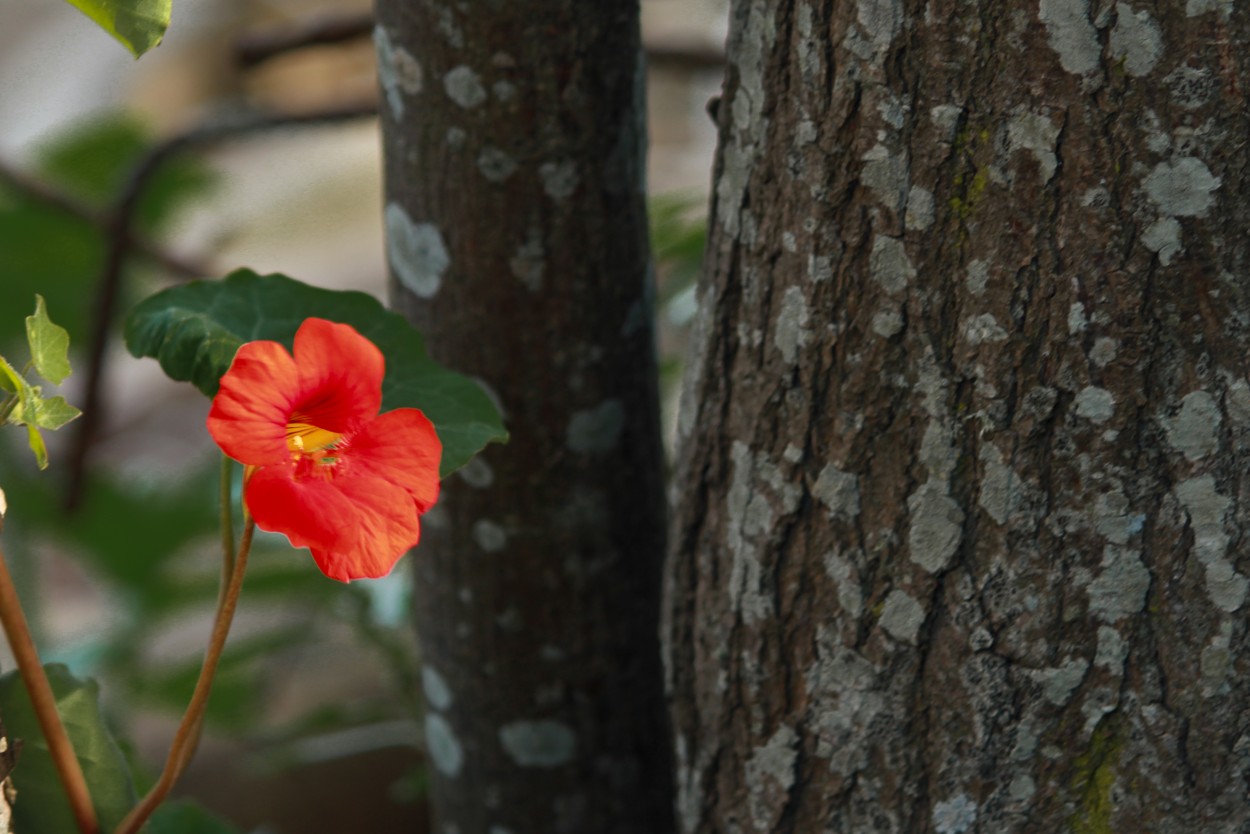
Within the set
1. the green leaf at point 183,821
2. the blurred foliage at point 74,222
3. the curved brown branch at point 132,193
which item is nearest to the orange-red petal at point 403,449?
the green leaf at point 183,821

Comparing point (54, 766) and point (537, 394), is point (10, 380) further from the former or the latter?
point (537, 394)

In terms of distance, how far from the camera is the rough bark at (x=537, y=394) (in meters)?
0.71

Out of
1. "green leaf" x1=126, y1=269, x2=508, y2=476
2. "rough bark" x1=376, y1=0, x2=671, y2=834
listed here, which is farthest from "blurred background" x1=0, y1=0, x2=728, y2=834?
"green leaf" x1=126, y1=269, x2=508, y2=476

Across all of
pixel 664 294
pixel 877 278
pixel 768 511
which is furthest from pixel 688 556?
pixel 664 294

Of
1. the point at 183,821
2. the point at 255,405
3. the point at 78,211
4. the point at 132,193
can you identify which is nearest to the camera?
the point at 255,405

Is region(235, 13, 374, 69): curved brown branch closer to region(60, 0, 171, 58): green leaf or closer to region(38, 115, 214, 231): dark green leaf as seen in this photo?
region(60, 0, 171, 58): green leaf

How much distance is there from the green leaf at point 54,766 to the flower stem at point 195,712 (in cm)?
2

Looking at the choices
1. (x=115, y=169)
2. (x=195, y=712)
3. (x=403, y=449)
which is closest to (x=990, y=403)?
(x=403, y=449)

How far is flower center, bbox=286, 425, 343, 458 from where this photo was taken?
0.50 metres

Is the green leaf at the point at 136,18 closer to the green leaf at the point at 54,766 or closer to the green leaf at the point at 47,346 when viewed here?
the green leaf at the point at 47,346

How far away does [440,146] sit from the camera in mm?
724

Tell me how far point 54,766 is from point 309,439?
24cm

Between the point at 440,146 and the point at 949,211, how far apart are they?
1.08ft

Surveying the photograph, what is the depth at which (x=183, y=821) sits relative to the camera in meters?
0.70
